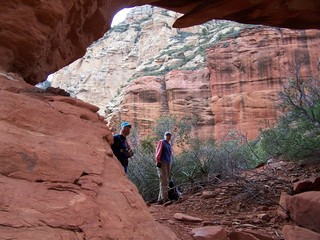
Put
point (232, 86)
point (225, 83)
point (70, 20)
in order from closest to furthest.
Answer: point (70, 20) < point (232, 86) < point (225, 83)

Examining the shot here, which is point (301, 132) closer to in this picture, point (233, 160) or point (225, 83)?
point (233, 160)

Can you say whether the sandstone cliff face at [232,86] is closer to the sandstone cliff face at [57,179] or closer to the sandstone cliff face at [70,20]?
the sandstone cliff face at [70,20]

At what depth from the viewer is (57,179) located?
2020 millimetres

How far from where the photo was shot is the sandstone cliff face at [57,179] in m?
1.67

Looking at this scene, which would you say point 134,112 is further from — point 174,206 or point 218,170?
point 174,206

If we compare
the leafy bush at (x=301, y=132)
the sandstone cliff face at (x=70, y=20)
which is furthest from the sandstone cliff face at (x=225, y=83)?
the sandstone cliff face at (x=70, y=20)

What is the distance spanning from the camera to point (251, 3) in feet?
20.4

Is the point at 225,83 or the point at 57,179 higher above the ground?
the point at 225,83

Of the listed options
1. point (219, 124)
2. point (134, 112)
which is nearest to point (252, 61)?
point (219, 124)

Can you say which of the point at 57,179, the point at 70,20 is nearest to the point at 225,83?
the point at 70,20

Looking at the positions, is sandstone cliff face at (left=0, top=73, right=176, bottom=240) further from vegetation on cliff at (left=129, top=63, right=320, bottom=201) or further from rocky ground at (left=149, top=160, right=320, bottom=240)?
vegetation on cliff at (left=129, top=63, right=320, bottom=201)

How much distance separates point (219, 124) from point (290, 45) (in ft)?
22.3

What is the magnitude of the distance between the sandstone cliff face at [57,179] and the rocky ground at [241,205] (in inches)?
58.0

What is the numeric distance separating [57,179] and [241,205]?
380 cm
